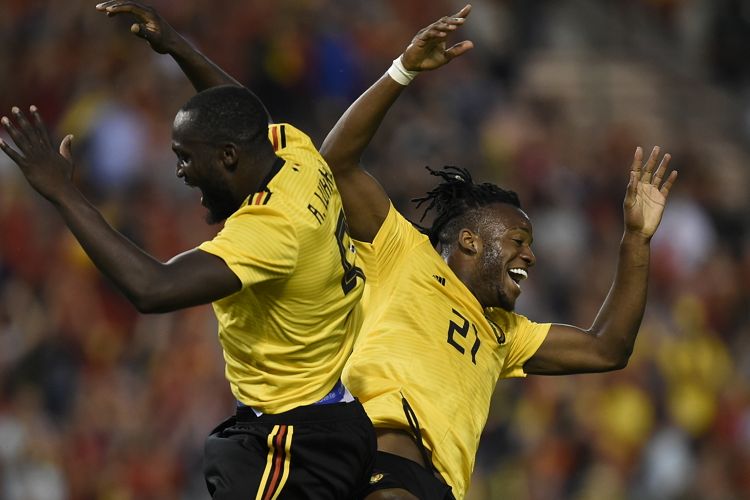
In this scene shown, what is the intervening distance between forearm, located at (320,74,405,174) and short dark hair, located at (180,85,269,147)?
0.76 metres

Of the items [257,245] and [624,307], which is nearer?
[257,245]

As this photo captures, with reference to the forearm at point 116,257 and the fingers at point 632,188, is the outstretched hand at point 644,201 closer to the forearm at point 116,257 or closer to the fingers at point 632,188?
the fingers at point 632,188

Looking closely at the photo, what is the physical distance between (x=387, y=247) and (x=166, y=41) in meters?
1.09

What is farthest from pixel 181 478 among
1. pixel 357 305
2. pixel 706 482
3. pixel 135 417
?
pixel 357 305

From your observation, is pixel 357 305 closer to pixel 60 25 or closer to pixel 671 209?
pixel 60 25

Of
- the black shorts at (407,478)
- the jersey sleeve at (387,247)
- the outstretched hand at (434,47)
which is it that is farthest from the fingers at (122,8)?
the black shorts at (407,478)

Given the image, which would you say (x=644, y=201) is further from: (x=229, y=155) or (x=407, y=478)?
(x=229, y=155)

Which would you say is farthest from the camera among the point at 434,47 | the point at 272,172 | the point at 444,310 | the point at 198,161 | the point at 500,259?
the point at 500,259

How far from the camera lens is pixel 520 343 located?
5426 millimetres

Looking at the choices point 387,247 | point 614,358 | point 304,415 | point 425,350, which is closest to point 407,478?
point 425,350

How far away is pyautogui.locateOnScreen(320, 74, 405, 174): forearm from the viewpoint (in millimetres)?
4691

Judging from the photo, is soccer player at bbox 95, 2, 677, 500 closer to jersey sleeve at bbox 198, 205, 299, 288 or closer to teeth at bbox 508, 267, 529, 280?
teeth at bbox 508, 267, 529, 280

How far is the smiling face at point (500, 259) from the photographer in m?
5.18

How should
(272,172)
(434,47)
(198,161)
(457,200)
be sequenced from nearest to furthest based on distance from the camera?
(198,161) < (272,172) < (434,47) < (457,200)
